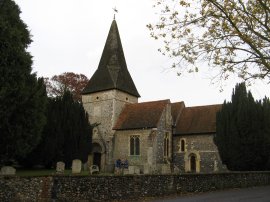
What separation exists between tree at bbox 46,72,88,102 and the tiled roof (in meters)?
15.0

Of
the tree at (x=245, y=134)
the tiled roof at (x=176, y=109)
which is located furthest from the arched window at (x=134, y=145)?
the tree at (x=245, y=134)

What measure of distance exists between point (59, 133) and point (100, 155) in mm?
9506

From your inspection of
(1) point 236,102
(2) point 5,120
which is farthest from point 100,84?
(2) point 5,120

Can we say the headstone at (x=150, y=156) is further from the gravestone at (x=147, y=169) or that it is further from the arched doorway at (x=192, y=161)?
the arched doorway at (x=192, y=161)

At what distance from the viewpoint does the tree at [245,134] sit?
26453 mm

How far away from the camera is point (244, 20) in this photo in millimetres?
10641

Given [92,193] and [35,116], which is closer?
[92,193]

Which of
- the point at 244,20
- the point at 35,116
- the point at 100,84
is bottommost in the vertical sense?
the point at 35,116

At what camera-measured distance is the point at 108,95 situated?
119ft

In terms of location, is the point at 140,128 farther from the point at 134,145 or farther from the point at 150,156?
the point at 150,156

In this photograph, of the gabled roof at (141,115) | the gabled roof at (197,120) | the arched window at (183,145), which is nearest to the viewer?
the gabled roof at (141,115)

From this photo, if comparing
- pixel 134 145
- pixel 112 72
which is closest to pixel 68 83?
pixel 112 72

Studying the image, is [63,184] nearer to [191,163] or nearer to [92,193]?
[92,193]

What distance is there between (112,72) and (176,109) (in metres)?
7.63
